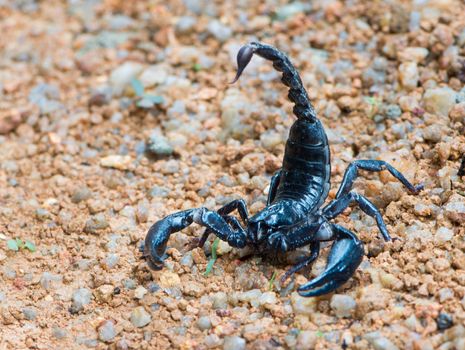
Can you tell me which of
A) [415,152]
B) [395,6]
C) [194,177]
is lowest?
[194,177]

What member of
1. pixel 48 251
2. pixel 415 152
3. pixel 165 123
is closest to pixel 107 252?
pixel 48 251

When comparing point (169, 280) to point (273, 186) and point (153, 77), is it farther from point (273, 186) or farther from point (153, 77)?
point (153, 77)

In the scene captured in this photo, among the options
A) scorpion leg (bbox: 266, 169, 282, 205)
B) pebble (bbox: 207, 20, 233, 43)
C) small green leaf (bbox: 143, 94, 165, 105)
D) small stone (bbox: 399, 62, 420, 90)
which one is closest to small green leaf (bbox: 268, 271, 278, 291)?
scorpion leg (bbox: 266, 169, 282, 205)

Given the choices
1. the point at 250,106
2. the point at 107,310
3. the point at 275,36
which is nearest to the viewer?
the point at 107,310

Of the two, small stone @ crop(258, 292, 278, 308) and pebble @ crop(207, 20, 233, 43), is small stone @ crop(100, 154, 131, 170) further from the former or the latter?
small stone @ crop(258, 292, 278, 308)

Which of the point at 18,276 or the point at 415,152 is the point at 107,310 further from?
the point at 415,152

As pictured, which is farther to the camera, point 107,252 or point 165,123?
point 165,123

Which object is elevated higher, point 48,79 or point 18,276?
point 48,79

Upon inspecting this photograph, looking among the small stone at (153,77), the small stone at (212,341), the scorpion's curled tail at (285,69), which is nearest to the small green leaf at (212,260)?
the small stone at (212,341)
